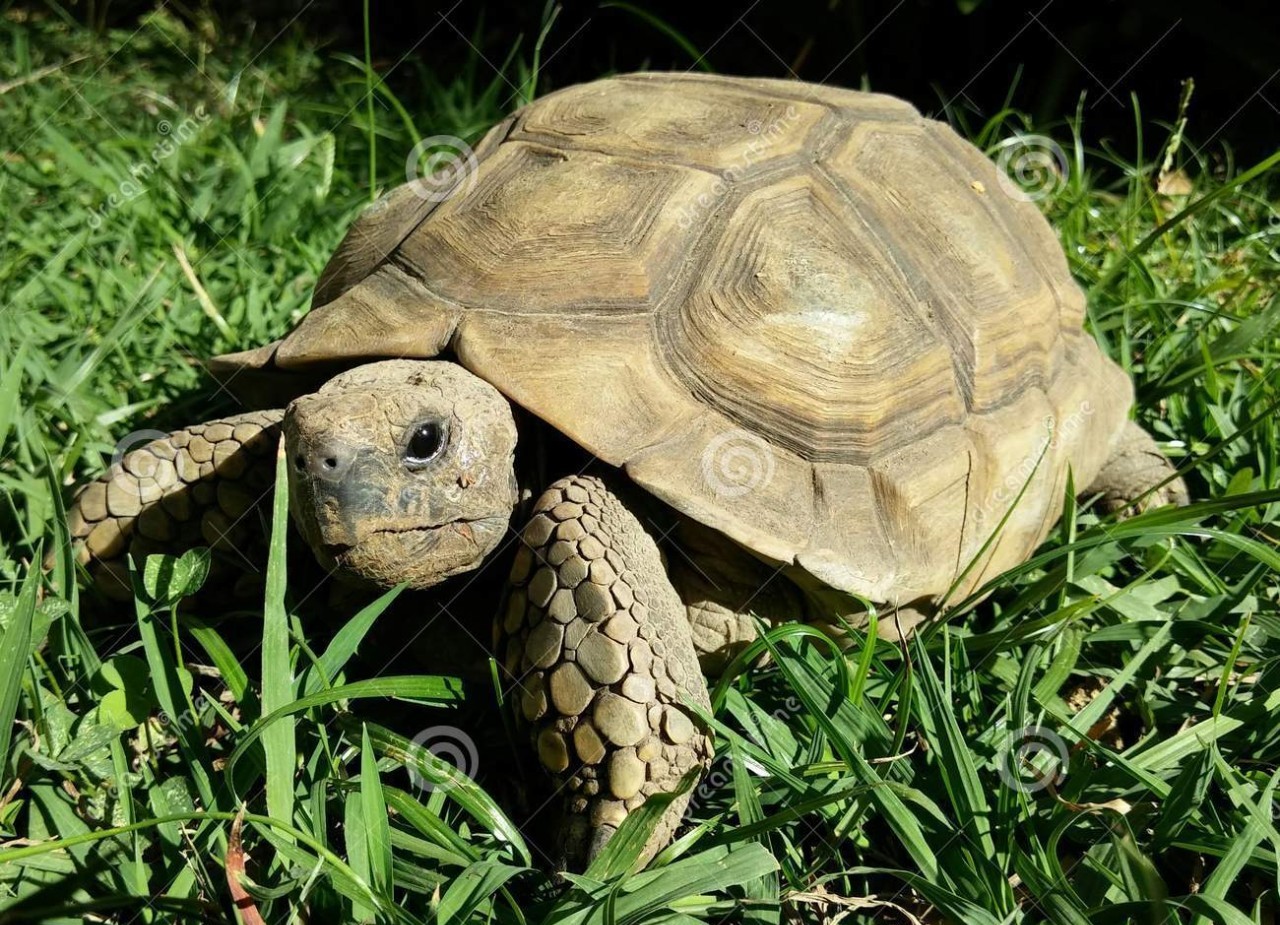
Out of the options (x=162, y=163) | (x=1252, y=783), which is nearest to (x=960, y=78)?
(x=162, y=163)

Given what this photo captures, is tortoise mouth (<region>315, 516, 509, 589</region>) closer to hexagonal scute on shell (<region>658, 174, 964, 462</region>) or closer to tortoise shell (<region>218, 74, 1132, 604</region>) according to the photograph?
tortoise shell (<region>218, 74, 1132, 604</region>)

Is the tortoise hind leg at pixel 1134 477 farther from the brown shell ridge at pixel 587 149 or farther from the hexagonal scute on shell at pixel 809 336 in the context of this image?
the brown shell ridge at pixel 587 149

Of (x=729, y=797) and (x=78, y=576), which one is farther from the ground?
(x=78, y=576)

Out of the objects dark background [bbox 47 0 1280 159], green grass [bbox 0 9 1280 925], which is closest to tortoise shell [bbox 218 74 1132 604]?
green grass [bbox 0 9 1280 925]

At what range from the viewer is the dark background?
452 cm

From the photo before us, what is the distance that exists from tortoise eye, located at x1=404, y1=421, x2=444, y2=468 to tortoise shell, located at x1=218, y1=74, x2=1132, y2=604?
0.19 metres

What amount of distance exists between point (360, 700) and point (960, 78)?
4253 mm

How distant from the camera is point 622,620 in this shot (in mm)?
1777

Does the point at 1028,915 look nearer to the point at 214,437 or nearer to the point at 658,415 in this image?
the point at 658,415

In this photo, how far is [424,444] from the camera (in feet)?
5.97

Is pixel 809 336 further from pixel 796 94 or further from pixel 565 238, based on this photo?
pixel 796 94

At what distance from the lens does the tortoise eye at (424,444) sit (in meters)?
1.80

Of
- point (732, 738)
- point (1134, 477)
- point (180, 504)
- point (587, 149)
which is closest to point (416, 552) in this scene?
point (732, 738)

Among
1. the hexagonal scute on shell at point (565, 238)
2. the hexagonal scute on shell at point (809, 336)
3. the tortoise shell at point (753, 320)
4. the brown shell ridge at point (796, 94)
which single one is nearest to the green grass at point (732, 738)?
the tortoise shell at point (753, 320)
